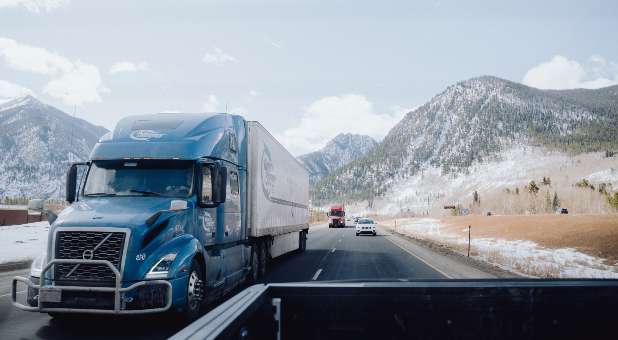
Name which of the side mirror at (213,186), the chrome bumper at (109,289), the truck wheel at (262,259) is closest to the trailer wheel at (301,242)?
the truck wheel at (262,259)

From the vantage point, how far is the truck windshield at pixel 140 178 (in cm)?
816

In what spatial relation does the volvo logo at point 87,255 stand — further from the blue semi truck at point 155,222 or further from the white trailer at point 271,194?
the white trailer at point 271,194

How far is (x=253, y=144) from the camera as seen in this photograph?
1205 cm

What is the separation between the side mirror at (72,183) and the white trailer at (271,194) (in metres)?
4.03

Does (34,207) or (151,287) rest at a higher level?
(34,207)

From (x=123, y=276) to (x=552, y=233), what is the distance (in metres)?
34.3

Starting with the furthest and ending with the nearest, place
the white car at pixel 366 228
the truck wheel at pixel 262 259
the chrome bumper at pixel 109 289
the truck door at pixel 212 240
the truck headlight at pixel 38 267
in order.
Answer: the white car at pixel 366 228
the truck wheel at pixel 262 259
the truck door at pixel 212 240
the truck headlight at pixel 38 267
the chrome bumper at pixel 109 289

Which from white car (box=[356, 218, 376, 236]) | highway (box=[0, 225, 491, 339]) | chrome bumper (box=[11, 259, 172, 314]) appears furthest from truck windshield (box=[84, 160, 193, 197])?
white car (box=[356, 218, 376, 236])

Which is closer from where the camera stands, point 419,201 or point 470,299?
point 470,299

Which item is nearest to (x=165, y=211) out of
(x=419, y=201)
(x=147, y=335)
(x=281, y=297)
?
(x=147, y=335)

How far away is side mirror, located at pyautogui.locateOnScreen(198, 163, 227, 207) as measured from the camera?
8174 mm

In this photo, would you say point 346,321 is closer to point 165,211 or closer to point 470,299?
point 470,299

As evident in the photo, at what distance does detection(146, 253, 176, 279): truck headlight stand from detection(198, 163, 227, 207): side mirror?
1.34 meters

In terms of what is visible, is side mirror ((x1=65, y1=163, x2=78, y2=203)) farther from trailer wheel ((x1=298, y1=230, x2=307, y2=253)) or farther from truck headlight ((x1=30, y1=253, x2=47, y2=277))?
trailer wheel ((x1=298, y1=230, x2=307, y2=253))
